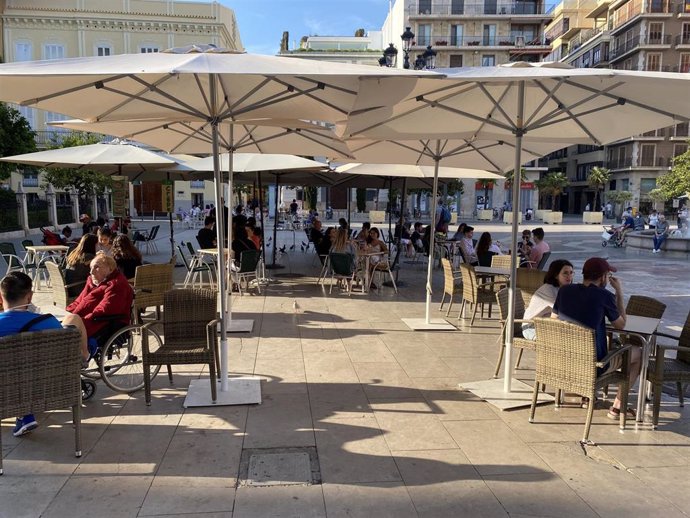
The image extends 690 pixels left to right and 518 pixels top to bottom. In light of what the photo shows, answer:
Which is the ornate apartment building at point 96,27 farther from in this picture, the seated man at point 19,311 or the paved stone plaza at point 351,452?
the seated man at point 19,311

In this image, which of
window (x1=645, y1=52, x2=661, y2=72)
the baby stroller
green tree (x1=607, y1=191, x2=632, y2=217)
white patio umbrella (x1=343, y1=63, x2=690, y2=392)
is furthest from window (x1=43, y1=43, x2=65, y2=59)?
window (x1=645, y1=52, x2=661, y2=72)

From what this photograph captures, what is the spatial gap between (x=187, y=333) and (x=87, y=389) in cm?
89

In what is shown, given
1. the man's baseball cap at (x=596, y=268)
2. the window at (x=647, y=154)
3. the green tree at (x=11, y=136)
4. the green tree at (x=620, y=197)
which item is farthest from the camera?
the window at (x=647, y=154)

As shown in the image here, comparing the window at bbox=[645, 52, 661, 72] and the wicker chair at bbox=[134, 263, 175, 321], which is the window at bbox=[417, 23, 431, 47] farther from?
the wicker chair at bbox=[134, 263, 175, 321]

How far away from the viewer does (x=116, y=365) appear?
4.54 m

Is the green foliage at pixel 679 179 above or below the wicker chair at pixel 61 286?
above

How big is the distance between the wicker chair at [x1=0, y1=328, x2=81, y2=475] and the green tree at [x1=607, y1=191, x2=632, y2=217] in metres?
51.7

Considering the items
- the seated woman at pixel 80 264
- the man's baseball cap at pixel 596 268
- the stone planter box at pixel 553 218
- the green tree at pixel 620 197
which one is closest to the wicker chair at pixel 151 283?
the seated woman at pixel 80 264

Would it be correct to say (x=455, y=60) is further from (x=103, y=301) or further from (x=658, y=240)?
(x=103, y=301)

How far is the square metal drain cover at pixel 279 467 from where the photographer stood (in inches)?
124

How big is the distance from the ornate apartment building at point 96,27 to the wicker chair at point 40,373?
1594 inches

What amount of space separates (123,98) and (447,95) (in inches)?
117

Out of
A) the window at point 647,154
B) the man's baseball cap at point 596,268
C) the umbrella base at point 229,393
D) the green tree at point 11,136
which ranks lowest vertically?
the umbrella base at point 229,393

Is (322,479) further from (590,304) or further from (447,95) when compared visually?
(447,95)
